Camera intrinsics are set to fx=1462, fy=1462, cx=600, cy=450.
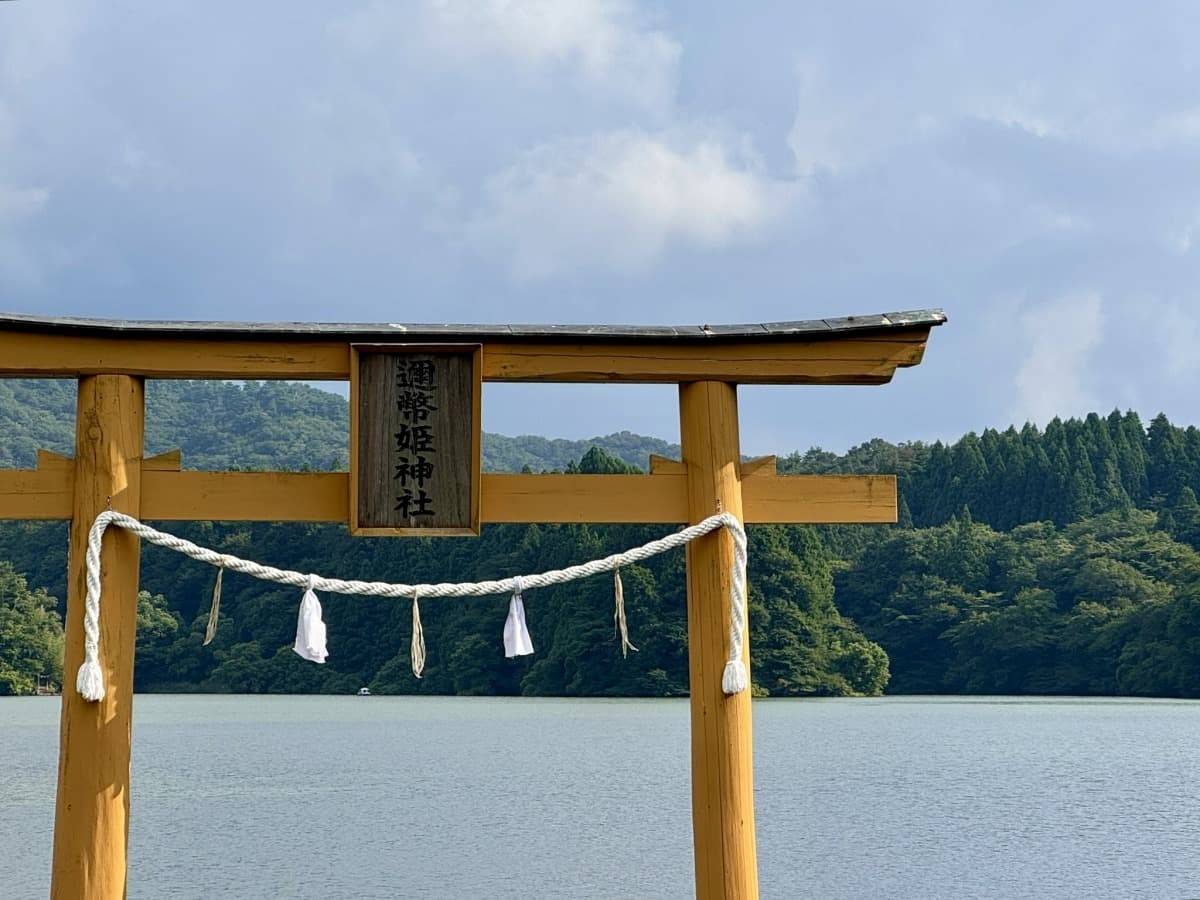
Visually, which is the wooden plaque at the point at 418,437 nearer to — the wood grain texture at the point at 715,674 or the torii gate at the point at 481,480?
the torii gate at the point at 481,480

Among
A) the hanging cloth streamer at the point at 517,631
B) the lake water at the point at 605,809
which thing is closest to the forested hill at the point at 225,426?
the lake water at the point at 605,809

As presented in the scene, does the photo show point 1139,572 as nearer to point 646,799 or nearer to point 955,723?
point 955,723

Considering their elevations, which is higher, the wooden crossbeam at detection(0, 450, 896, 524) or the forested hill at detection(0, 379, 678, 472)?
the forested hill at detection(0, 379, 678, 472)

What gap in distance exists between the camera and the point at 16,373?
4.50 m

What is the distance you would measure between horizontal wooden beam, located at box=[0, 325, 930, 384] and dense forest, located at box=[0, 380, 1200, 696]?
3070 cm

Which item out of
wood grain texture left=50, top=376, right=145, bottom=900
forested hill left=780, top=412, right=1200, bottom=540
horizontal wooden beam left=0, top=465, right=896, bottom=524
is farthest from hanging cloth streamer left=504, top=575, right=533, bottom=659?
forested hill left=780, top=412, right=1200, bottom=540

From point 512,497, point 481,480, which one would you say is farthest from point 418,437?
point 512,497

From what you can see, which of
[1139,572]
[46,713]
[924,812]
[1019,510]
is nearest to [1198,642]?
[1139,572]

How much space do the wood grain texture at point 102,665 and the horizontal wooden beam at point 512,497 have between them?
10cm

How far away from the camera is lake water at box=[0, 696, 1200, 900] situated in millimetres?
11586

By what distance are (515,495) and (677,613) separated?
33415 millimetres

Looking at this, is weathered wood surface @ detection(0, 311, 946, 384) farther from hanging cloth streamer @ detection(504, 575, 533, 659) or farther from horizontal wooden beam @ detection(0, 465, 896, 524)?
hanging cloth streamer @ detection(504, 575, 533, 659)

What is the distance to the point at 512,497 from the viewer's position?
4566 mm

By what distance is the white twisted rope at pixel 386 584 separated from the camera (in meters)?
4.28
